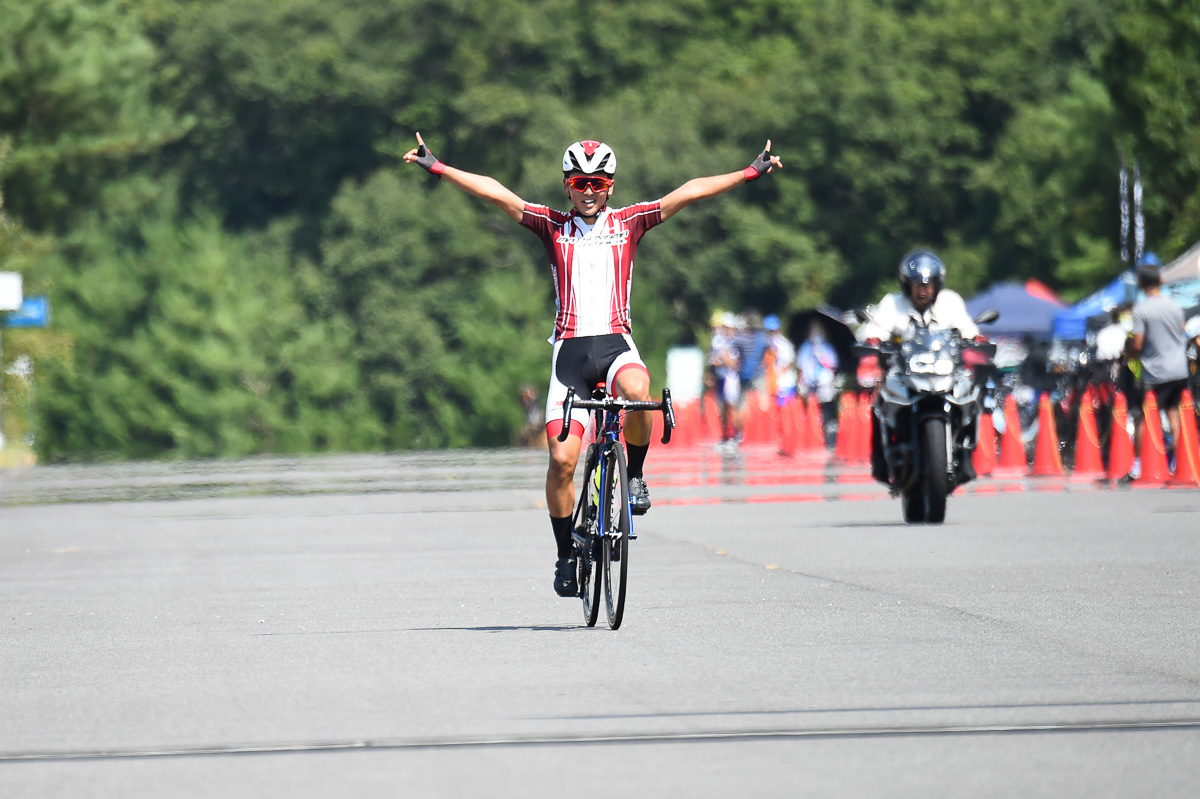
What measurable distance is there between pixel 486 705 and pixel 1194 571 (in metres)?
5.77

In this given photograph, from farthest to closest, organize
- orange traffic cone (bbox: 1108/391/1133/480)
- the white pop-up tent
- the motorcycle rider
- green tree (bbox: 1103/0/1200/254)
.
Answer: green tree (bbox: 1103/0/1200/254) < the white pop-up tent < orange traffic cone (bbox: 1108/391/1133/480) < the motorcycle rider

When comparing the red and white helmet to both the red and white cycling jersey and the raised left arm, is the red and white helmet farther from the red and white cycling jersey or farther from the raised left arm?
the raised left arm

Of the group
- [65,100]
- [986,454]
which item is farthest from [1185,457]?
[65,100]

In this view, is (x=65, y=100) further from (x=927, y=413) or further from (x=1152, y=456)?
(x=927, y=413)

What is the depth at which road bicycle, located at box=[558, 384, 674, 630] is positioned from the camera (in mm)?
9469

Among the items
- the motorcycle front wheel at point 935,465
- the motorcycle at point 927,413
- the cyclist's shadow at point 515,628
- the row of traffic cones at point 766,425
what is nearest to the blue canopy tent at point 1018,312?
the row of traffic cones at point 766,425

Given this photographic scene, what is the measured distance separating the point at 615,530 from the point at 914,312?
7273 millimetres

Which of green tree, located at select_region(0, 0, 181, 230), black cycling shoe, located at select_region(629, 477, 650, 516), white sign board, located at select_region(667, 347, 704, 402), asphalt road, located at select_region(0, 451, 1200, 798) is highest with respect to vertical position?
green tree, located at select_region(0, 0, 181, 230)

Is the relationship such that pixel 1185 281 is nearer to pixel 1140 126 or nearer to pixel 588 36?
pixel 1140 126

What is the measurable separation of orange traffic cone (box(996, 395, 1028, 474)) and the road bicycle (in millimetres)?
14687

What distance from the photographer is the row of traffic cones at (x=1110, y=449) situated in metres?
20.5

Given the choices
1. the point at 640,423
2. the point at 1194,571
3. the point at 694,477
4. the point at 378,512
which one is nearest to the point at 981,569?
the point at 1194,571

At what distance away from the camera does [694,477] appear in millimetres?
24500

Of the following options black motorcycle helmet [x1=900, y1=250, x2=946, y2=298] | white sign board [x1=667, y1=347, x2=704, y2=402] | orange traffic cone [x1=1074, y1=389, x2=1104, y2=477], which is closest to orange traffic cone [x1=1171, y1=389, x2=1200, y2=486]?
orange traffic cone [x1=1074, y1=389, x2=1104, y2=477]
